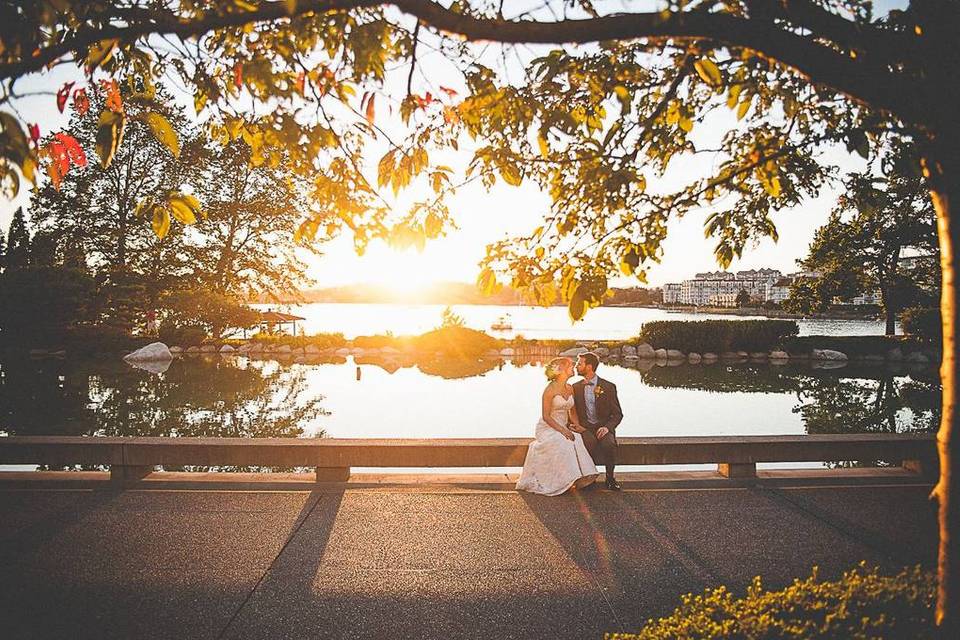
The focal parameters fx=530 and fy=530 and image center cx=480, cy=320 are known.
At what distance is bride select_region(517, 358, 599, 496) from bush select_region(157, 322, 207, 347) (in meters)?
28.6

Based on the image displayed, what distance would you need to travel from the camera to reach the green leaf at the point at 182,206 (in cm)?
279

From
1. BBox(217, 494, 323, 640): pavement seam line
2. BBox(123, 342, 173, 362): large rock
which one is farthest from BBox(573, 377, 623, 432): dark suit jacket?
BBox(123, 342, 173, 362): large rock

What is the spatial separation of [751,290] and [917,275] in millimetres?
160555

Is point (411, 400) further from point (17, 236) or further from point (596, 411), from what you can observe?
point (17, 236)

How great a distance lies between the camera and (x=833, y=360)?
1129 inches

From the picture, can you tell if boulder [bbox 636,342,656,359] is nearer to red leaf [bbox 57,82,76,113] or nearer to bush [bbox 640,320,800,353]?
bush [bbox 640,320,800,353]

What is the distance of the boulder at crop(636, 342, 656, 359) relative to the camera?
2984 cm

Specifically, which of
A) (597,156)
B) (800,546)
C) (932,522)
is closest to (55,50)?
(597,156)

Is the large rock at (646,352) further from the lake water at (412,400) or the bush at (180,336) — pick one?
the bush at (180,336)

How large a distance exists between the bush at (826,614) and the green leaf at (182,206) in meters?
3.28

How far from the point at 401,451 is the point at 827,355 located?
29.7 metres

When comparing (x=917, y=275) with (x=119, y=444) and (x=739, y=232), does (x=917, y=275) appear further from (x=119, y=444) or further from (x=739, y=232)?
(x=119, y=444)

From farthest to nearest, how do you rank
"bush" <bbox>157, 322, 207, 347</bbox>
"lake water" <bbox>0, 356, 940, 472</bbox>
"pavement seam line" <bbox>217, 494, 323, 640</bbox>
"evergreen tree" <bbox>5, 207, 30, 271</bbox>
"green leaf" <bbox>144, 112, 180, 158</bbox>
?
"evergreen tree" <bbox>5, 207, 30, 271</bbox> → "bush" <bbox>157, 322, 207, 347</bbox> → "lake water" <bbox>0, 356, 940, 472</bbox> → "pavement seam line" <bbox>217, 494, 323, 640</bbox> → "green leaf" <bbox>144, 112, 180, 158</bbox>

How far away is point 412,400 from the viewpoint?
51.7 feet
